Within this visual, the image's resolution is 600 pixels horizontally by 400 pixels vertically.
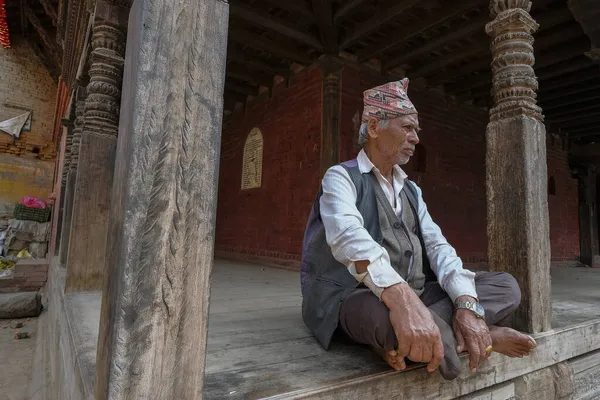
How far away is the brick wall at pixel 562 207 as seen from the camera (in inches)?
374

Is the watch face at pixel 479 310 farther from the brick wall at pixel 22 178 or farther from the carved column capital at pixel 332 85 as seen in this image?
the brick wall at pixel 22 178

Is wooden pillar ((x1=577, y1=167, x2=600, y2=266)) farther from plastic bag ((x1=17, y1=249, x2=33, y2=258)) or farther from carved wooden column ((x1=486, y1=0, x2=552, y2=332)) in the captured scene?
plastic bag ((x1=17, y1=249, x2=33, y2=258))

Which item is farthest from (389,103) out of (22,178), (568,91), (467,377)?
(22,178)

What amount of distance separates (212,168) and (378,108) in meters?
1.10

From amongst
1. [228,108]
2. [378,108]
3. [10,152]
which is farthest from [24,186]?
[378,108]

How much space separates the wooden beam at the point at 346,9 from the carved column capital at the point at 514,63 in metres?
2.67

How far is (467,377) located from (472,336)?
365mm

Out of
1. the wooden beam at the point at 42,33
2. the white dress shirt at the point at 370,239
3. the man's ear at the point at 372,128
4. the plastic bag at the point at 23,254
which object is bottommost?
the plastic bag at the point at 23,254

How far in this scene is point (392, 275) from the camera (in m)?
1.40

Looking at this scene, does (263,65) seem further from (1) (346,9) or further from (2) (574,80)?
(2) (574,80)

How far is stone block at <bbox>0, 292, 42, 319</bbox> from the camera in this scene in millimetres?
5074

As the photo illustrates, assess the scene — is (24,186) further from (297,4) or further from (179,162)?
(179,162)

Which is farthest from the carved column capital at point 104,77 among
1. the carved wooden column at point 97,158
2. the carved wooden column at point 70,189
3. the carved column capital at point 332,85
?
the carved column capital at point 332,85

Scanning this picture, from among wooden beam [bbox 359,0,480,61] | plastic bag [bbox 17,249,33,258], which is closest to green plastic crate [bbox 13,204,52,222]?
plastic bag [bbox 17,249,33,258]
